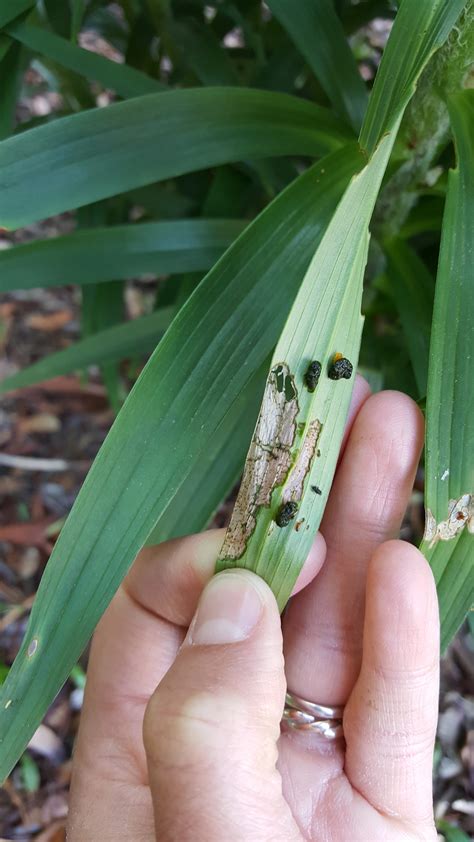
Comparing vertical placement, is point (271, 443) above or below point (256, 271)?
below

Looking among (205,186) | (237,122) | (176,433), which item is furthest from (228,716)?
(205,186)

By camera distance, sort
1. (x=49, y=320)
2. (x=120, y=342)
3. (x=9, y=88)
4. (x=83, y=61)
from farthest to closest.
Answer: (x=49, y=320), (x=120, y=342), (x=9, y=88), (x=83, y=61)

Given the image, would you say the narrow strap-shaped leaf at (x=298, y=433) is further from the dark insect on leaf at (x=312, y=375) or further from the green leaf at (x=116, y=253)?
the green leaf at (x=116, y=253)

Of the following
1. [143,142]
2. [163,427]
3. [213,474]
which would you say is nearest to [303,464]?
[163,427]

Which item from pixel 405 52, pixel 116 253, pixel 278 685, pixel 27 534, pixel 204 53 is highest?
pixel 204 53

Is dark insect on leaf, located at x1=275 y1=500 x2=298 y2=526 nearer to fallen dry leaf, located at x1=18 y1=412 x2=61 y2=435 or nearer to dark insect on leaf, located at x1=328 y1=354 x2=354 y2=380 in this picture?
dark insect on leaf, located at x1=328 y1=354 x2=354 y2=380

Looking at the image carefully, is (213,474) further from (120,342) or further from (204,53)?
(204,53)

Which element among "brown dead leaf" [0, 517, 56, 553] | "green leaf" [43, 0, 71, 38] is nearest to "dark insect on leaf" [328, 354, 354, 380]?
"green leaf" [43, 0, 71, 38]

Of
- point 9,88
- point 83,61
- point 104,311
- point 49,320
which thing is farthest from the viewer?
point 49,320
